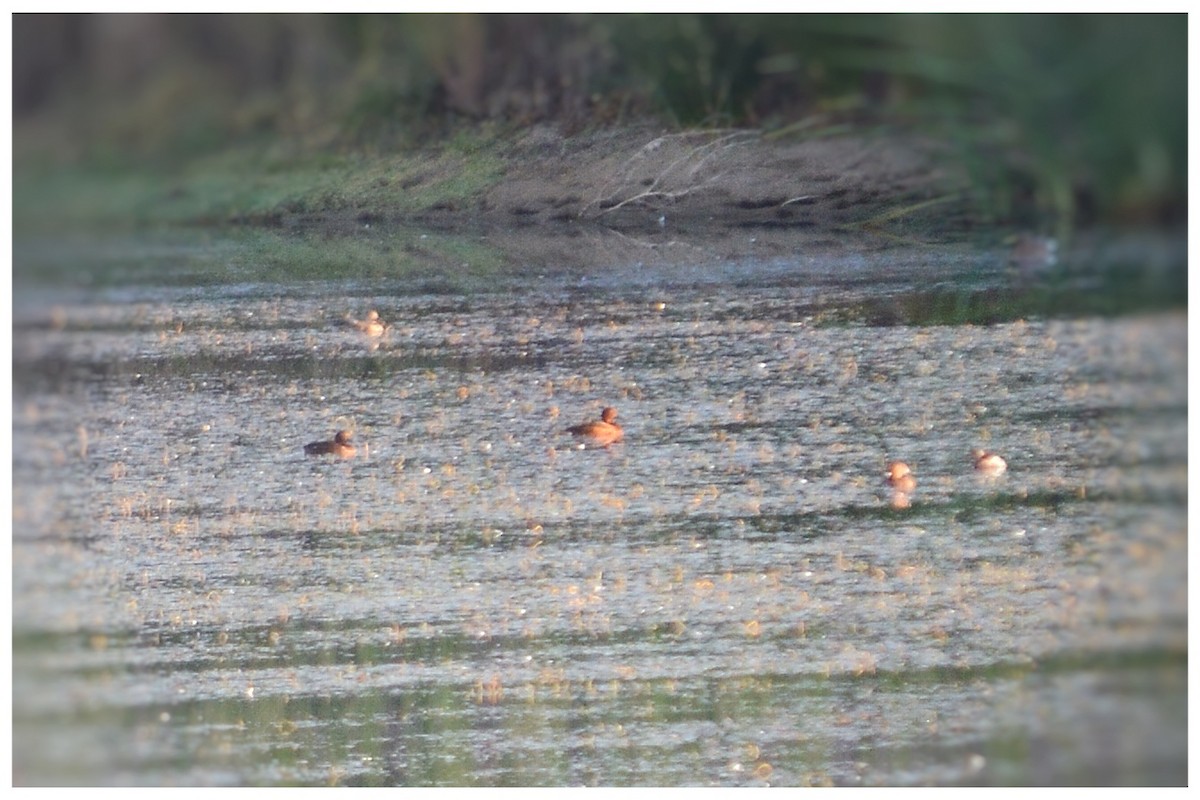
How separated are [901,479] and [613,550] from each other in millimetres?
1240

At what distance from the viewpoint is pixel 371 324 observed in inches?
257

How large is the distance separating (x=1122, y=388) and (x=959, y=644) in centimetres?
143

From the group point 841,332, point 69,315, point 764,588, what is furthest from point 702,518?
point 69,315

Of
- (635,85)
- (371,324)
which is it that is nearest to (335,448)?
(371,324)

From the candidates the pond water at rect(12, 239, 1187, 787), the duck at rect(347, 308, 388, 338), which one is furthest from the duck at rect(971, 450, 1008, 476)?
the duck at rect(347, 308, 388, 338)

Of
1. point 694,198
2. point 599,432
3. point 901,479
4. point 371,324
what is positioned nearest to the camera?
point 901,479

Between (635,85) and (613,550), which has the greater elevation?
(635,85)

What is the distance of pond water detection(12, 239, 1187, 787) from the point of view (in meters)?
4.91

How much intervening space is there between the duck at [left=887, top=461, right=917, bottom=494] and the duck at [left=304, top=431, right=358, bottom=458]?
2.29 metres

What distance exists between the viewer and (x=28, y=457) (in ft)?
18.9

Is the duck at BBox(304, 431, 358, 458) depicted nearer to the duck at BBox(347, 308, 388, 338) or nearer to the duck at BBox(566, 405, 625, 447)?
the duck at BBox(347, 308, 388, 338)

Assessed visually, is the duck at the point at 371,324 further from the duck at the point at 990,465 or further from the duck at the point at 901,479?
the duck at the point at 990,465

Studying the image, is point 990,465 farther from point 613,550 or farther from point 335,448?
point 335,448

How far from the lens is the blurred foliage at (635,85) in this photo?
18.5 feet
